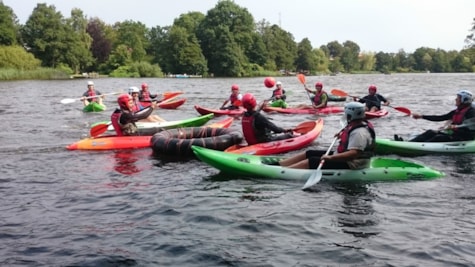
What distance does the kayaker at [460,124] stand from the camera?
8969mm

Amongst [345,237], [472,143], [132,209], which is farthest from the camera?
[472,143]

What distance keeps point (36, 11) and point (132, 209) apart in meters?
59.0

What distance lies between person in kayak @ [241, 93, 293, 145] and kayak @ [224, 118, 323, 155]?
14cm

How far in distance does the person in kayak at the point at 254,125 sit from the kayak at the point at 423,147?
2.19 meters

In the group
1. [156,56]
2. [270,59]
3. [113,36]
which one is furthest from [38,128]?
[113,36]

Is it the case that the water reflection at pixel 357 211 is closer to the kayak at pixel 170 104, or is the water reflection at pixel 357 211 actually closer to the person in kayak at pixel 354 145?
the person in kayak at pixel 354 145

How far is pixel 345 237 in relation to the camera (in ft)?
17.1

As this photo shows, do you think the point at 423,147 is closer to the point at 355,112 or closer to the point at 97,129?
the point at 355,112

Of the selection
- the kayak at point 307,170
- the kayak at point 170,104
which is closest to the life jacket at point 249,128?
the kayak at point 307,170

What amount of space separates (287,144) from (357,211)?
10.4 ft

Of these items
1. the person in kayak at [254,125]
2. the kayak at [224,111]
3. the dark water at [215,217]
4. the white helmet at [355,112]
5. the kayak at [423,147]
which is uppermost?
the white helmet at [355,112]

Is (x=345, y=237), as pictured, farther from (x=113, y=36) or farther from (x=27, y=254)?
(x=113, y=36)

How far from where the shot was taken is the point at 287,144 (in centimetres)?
908

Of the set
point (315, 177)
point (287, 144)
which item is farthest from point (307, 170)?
point (287, 144)
